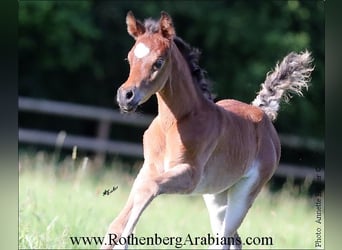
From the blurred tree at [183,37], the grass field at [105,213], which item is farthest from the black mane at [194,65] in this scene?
the blurred tree at [183,37]

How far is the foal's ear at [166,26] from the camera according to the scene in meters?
3.52

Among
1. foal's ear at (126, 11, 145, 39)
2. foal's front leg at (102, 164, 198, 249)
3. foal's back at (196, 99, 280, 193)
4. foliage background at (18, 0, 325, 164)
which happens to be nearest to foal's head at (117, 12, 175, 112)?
foal's ear at (126, 11, 145, 39)

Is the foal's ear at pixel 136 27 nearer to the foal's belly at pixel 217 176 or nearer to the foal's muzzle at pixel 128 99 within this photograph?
the foal's muzzle at pixel 128 99

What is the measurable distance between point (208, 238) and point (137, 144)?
4600mm

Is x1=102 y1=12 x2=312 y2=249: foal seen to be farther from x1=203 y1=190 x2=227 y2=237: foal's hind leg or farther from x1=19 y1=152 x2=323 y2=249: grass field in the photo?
x1=19 y1=152 x2=323 y2=249: grass field

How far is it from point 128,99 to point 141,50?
258mm

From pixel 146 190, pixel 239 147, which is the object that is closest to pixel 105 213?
pixel 239 147

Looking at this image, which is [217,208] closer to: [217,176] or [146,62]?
[217,176]

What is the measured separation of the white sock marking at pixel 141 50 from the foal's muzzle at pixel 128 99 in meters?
0.18

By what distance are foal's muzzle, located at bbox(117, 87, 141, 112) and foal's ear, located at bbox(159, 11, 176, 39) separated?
0.35m

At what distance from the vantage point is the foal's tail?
14.0ft

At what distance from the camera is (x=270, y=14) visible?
8523 millimetres

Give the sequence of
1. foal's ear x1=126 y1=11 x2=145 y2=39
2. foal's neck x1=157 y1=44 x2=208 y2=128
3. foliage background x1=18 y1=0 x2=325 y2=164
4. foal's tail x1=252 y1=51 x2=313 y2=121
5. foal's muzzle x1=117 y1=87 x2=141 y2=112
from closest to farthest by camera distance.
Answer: foal's muzzle x1=117 y1=87 x2=141 y2=112 < foal's ear x1=126 y1=11 x2=145 y2=39 < foal's neck x1=157 y1=44 x2=208 y2=128 < foal's tail x1=252 y1=51 x2=313 y2=121 < foliage background x1=18 y1=0 x2=325 y2=164

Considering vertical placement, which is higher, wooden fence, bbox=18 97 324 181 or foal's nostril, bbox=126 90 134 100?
foal's nostril, bbox=126 90 134 100
